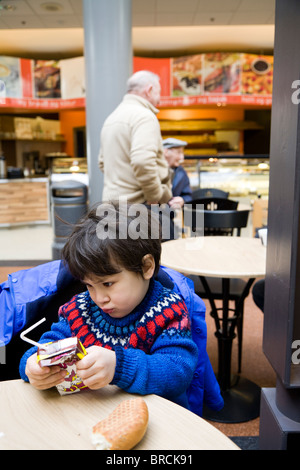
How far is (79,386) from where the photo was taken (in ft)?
2.71

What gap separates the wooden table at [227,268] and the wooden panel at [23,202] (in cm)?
581

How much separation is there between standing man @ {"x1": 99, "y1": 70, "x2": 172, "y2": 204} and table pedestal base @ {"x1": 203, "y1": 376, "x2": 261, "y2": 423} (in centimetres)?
128

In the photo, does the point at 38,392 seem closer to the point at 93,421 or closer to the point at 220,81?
the point at 93,421

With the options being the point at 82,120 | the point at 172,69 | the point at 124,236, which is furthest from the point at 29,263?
the point at 82,120

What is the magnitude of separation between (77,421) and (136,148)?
1985 millimetres

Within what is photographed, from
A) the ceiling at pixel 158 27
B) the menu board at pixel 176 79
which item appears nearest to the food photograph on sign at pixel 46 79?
the menu board at pixel 176 79

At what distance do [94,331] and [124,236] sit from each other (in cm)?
25


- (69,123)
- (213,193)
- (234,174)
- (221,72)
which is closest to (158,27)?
(221,72)

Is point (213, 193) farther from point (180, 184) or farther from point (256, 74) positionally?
point (256, 74)

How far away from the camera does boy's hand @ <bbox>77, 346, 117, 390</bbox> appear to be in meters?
0.76

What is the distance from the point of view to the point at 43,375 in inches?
30.8

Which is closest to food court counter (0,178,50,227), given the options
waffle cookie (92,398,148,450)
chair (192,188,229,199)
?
chair (192,188,229,199)

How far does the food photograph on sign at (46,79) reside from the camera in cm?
916

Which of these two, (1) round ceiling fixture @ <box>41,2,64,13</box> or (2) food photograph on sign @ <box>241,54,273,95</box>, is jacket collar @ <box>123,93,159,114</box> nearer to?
(1) round ceiling fixture @ <box>41,2,64,13</box>
